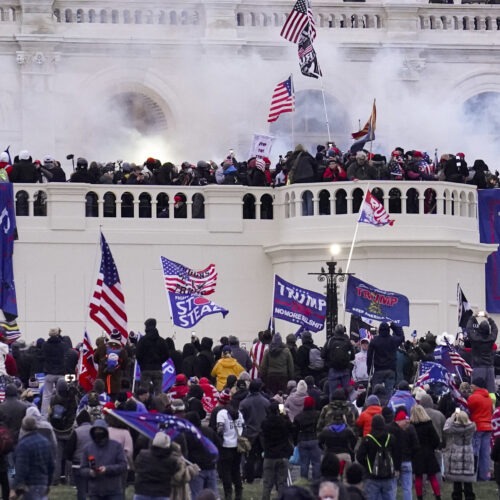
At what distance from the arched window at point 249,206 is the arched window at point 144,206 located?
1803mm

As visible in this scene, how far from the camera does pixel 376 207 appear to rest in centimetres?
3984

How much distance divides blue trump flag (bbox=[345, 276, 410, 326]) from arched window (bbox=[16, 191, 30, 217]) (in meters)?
7.33

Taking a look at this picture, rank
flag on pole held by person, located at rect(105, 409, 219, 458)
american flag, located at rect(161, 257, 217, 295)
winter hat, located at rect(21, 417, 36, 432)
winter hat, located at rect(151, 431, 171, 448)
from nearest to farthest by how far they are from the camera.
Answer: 1. winter hat, located at rect(151, 431, 171, 448)
2. flag on pole held by person, located at rect(105, 409, 219, 458)
3. winter hat, located at rect(21, 417, 36, 432)
4. american flag, located at rect(161, 257, 217, 295)

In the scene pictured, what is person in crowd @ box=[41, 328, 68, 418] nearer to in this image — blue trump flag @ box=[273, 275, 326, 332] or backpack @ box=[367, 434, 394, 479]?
blue trump flag @ box=[273, 275, 326, 332]

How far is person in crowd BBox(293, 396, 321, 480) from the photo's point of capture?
28.2 metres

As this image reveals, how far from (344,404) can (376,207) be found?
496 inches

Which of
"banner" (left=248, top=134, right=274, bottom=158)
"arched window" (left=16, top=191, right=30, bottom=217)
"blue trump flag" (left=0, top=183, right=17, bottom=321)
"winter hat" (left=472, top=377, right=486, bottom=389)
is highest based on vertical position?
"banner" (left=248, top=134, right=274, bottom=158)

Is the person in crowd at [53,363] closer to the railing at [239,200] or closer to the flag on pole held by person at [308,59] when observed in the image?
the railing at [239,200]

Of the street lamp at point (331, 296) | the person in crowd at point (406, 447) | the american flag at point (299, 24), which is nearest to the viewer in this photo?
the person in crowd at point (406, 447)

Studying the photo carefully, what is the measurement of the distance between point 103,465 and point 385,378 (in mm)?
9037

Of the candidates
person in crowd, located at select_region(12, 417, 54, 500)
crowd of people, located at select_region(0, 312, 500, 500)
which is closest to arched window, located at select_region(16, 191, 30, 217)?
crowd of people, located at select_region(0, 312, 500, 500)

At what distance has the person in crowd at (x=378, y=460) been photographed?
1015 inches

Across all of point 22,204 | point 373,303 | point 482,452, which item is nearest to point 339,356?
point 482,452

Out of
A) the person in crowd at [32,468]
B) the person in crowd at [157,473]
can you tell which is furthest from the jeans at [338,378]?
the person in crowd at [157,473]
